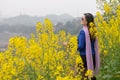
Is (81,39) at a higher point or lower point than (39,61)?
higher

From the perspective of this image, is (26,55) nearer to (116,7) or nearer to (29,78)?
(29,78)

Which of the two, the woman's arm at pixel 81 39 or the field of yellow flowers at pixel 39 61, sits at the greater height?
the woman's arm at pixel 81 39

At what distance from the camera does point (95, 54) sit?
691 cm

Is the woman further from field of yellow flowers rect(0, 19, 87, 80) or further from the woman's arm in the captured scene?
field of yellow flowers rect(0, 19, 87, 80)

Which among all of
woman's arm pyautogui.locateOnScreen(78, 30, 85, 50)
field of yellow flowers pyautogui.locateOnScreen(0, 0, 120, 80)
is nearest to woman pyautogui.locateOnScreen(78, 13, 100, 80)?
woman's arm pyautogui.locateOnScreen(78, 30, 85, 50)

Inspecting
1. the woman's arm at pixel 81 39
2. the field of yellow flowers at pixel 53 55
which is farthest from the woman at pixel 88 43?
the field of yellow flowers at pixel 53 55

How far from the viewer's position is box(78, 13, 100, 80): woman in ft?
22.0

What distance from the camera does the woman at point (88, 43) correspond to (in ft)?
22.0

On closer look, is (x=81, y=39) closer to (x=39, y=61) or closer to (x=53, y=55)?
(x=53, y=55)

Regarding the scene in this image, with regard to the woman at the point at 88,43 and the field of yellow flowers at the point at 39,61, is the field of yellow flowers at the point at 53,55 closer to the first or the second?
the field of yellow flowers at the point at 39,61

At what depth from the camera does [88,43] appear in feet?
22.0

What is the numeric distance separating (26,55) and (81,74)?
91cm

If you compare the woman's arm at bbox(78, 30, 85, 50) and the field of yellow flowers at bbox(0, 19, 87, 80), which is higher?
the woman's arm at bbox(78, 30, 85, 50)

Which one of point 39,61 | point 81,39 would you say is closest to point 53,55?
point 39,61
